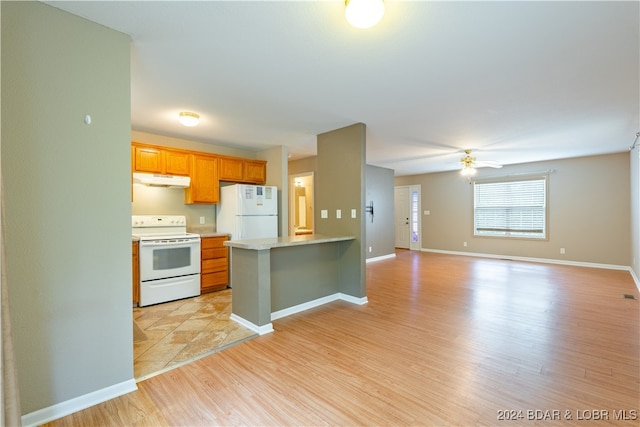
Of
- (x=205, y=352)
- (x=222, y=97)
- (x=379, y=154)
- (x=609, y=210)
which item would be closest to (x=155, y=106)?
(x=222, y=97)

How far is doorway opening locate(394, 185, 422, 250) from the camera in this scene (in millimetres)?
8875

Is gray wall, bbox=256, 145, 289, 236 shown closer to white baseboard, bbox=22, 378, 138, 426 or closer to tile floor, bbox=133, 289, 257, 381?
tile floor, bbox=133, 289, 257, 381

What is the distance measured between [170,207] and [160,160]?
77cm

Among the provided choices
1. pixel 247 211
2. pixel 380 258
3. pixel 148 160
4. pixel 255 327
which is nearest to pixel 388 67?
pixel 255 327

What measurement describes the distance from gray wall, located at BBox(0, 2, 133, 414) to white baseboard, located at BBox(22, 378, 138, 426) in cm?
3

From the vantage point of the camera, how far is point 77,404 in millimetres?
1729

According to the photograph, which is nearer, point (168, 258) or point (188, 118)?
point (188, 118)

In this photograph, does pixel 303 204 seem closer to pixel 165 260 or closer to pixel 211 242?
pixel 211 242

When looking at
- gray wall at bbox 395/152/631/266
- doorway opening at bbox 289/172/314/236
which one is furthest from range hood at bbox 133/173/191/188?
gray wall at bbox 395/152/631/266

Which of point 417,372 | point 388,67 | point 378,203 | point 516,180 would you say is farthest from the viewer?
point 378,203

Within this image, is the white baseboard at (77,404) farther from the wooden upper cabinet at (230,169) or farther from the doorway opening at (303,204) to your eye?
the doorway opening at (303,204)

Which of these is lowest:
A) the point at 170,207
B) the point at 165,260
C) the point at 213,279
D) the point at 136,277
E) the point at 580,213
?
the point at 213,279

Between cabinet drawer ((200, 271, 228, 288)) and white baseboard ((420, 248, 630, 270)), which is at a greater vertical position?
cabinet drawer ((200, 271, 228, 288))

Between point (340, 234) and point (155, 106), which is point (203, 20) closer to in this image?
point (155, 106)
